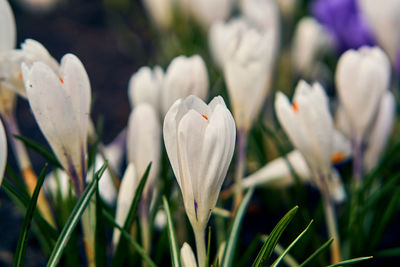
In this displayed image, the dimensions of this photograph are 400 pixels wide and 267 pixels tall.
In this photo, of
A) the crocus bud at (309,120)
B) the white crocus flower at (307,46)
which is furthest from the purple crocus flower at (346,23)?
the crocus bud at (309,120)

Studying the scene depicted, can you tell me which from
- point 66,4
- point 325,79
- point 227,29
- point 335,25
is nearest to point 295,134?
point 227,29

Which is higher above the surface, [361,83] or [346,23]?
[346,23]

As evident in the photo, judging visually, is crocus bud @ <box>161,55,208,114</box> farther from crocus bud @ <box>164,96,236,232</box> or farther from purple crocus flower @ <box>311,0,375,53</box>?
purple crocus flower @ <box>311,0,375,53</box>

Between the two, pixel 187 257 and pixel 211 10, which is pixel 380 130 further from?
pixel 211 10

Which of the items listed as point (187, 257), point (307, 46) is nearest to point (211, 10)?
point (307, 46)

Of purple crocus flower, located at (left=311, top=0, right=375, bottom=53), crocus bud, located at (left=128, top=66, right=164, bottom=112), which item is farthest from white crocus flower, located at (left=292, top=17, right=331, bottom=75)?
crocus bud, located at (left=128, top=66, right=164, bottom=112)
